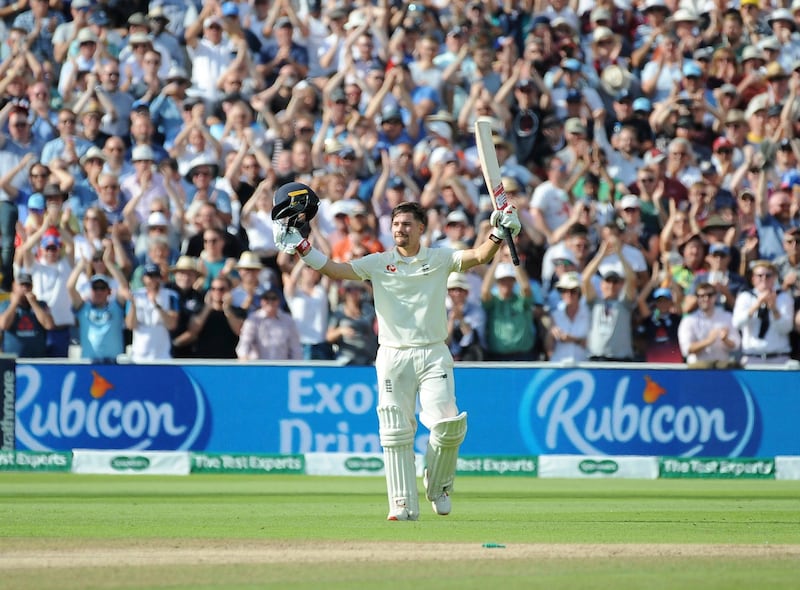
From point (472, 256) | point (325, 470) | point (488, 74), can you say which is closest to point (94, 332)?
point (325, 470)

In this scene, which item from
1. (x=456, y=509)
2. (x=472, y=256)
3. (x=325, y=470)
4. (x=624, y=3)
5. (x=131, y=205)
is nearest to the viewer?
(x=472, y=256)

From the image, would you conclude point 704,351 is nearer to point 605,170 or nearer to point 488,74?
point 605,170

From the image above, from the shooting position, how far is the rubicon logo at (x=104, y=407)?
13.9 m

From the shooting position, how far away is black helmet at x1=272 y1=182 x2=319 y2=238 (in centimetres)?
850

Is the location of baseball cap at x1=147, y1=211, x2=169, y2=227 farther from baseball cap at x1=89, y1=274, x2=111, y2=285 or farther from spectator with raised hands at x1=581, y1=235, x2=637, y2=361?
spectator with raised hands at x1=581, y1=235, x2=637, y2=361

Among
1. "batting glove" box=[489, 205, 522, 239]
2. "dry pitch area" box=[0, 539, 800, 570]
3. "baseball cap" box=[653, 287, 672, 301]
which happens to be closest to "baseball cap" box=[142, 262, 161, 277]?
"baseball cap" box=[653, 287, 672, 301]

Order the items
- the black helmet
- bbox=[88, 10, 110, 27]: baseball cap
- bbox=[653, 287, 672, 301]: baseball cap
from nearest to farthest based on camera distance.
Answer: the black helmet
bbox=[653, 287, 672, 301]: baseball cap
bbox=[88, 10, 110, 27]: baseball cap

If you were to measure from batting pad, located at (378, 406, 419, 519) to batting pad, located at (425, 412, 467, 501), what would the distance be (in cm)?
16

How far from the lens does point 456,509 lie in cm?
995

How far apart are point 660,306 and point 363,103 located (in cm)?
427

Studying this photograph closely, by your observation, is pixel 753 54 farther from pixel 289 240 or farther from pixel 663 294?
pixel 289 240

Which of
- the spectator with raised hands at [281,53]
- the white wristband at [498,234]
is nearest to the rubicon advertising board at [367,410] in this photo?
the spectator with raised hands at [281,53]

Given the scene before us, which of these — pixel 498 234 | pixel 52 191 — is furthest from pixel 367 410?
pixel 498 234

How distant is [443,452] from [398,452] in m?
0.30
